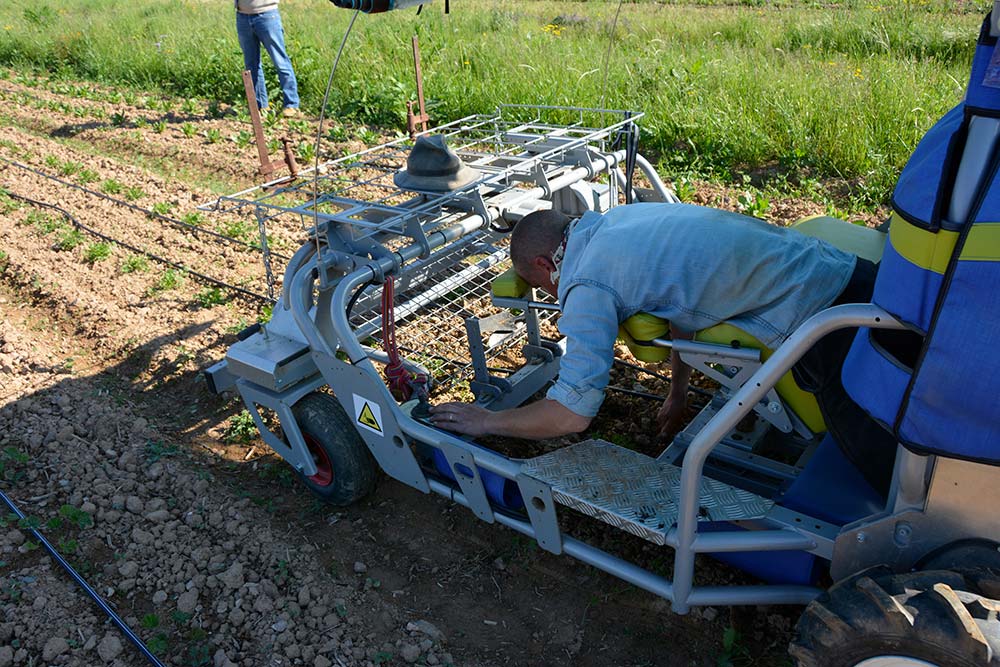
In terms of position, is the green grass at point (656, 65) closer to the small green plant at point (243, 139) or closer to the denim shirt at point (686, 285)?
the small green plant at point (243, 139)

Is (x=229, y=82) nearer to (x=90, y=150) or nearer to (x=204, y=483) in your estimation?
(x=90, y=150)

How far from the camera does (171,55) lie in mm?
12219

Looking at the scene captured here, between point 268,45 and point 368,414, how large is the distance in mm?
7872

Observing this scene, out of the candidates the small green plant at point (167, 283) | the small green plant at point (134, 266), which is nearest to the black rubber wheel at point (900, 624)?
the small green plant at point (167, 283)

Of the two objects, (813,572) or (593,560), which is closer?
(813,572)

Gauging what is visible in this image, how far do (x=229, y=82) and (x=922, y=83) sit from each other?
27.4ft

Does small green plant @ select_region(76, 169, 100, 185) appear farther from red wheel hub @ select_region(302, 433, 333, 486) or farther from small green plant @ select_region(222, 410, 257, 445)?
red wheel hub @ select_region(302, 433, 333, 486)

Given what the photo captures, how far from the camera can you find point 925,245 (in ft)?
6.12

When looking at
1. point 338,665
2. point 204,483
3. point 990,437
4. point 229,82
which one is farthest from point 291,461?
point 229,82

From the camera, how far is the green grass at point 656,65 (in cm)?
733

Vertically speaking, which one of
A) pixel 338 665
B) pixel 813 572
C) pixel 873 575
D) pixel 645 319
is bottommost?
pixel 338 665

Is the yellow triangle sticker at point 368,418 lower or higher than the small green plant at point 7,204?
lower

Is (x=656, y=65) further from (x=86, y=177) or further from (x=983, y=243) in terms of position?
(x=983, y=243)

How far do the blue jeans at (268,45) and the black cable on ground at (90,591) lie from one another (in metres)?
7.09
